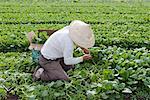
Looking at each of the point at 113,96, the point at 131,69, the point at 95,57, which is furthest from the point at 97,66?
the point at 113,96

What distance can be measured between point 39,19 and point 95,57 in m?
5.13

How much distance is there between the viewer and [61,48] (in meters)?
5.32

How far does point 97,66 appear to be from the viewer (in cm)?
604

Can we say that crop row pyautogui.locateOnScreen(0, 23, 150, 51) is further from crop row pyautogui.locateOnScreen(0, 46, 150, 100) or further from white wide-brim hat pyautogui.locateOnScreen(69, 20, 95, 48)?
white wide-brim hat pyautogui.locateOnScreen(69, 20, 95, 48)

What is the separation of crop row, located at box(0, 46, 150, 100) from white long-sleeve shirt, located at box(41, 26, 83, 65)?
0.31 m

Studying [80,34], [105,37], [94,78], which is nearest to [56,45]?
[80,34]

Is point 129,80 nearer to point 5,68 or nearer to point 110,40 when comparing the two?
point 5,68

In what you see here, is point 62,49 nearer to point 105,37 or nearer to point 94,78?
point 94,78

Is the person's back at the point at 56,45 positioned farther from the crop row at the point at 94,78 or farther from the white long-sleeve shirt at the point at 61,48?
the crop row at the point at 94,78

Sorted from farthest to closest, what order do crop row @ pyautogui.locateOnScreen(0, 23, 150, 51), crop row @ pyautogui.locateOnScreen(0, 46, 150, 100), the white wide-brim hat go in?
1. crop row @ pyautogui.locateOnScreen(0, 23, 150, 51)
2. the white wide-brim hat
3. crop row @ pyautogui.locateOnScreen(0, 46, 150, 100)

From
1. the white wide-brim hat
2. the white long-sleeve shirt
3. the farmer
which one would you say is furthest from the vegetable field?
the white wide-brim hat

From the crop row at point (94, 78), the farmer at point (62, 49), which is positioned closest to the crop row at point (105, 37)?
the crop row at point (94, 78)

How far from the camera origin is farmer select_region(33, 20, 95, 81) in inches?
206

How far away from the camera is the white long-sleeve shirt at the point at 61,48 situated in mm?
5234
